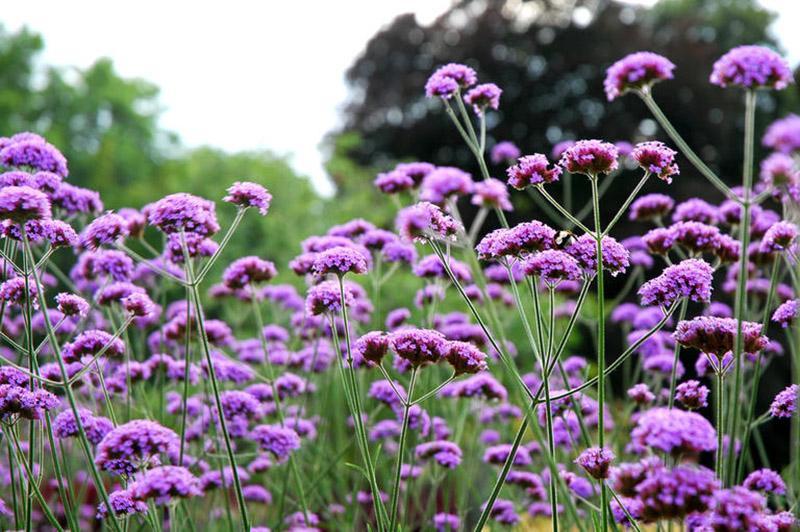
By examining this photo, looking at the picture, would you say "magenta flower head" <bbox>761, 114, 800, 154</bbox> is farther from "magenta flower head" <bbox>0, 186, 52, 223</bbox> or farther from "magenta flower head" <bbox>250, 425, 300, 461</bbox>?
"magenta flower head" <bbox>250, 425, 300, 461</bbox>

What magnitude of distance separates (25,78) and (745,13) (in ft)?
73.3

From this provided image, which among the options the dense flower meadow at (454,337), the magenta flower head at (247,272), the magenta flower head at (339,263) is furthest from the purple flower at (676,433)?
the magenta flower head at (247,272)

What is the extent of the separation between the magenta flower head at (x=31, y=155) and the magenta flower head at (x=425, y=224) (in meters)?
1.76

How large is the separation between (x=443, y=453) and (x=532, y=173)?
1.57 metres

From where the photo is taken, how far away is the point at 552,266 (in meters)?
2.27

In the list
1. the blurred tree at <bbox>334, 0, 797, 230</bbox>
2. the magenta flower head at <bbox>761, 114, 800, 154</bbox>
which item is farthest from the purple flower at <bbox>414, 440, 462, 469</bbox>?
the blurred tree at <bbox>334, 0, 797, 230</bbox>

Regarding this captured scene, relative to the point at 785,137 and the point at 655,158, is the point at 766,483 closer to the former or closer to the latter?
the point at 655,158

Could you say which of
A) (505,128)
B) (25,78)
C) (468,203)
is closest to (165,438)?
(468,203)

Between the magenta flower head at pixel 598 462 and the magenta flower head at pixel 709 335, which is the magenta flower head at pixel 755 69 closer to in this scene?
the magenta flower head at pixel 709 335

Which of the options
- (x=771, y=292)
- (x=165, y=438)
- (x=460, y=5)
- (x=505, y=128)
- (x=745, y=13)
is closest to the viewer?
(x=165, y=438)

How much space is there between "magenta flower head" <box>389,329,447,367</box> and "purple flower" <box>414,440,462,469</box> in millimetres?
1226

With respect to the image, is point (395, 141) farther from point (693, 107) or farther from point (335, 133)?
point (693, 107)

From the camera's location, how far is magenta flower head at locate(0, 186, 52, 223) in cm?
229

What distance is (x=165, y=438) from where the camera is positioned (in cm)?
204
